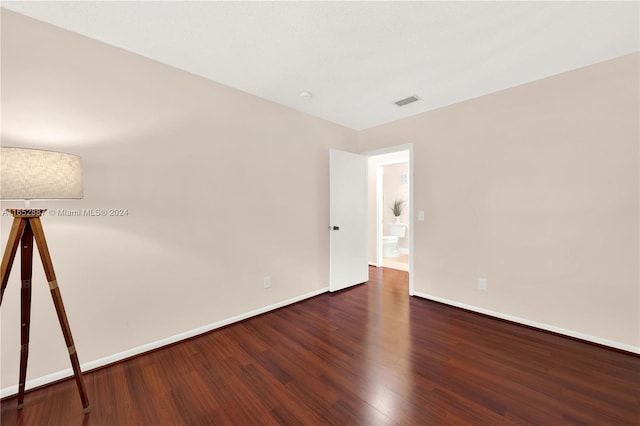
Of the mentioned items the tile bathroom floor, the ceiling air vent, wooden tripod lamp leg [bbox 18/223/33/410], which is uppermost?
the ceiling air vent

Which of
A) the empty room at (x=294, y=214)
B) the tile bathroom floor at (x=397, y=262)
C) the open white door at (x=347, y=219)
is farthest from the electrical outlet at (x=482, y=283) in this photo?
the tile bathroom floor at (x=397, y=262)

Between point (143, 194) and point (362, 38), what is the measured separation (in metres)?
2.22

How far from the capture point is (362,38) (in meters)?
1.94

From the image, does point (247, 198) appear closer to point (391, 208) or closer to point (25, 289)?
point (25, 289)

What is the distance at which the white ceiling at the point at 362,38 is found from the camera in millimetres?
1670

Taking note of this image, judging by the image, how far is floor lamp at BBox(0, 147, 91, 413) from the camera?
1.32 meters

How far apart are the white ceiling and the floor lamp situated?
109cm

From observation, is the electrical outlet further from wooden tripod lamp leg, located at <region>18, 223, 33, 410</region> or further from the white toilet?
wooden tripod lamp leg, located at <region>18, 223, 33, 410</region>

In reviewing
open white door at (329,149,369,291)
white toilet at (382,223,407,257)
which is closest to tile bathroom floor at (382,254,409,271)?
white toilet at (382,223,407,257)

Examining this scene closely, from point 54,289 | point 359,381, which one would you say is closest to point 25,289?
point 54,289

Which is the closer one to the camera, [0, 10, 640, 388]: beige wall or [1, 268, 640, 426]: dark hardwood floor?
[1, 268, 640, 426]: dark hardwood floor

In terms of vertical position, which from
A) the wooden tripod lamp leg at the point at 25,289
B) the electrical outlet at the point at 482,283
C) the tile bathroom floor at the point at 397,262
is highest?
the wooden tripod lamp leg at the point at 25,289

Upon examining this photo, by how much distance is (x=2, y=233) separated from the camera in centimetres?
165

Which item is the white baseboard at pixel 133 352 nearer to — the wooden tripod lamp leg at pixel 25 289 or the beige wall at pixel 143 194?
the beige wall at pixel 143 194
